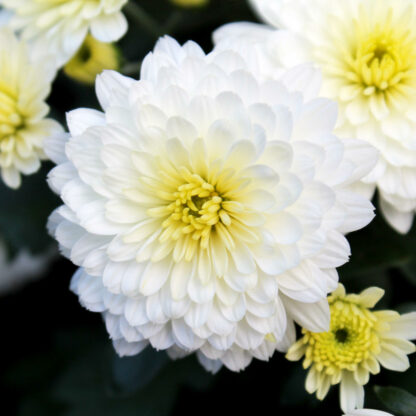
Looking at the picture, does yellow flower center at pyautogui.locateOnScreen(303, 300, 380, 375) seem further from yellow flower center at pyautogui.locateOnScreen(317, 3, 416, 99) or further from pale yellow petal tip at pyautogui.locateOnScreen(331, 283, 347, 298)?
yellow flower center at pyautogui.locateOnScreen(317, 3, 416, 99)

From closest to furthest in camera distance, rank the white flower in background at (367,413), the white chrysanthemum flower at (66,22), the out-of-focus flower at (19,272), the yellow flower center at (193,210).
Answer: the white flower in background at (367,413) → the yellow flower center at (193,210) → the white chrysanthemum flower at (66,22) → the out-of-focus flower at (19,272)

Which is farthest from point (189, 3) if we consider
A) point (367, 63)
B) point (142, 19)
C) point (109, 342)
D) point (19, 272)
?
point (19, 272)

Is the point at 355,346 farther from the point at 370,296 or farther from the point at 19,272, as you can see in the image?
the point at 19,272

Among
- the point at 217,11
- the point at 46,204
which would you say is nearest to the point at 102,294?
the point at 46,204

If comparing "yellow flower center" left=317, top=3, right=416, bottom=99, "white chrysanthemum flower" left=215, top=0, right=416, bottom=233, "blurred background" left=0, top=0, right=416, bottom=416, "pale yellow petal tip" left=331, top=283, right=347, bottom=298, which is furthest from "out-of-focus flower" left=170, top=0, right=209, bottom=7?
"pale yellow petal tip" left=331, top=283, right=347, bottom=298

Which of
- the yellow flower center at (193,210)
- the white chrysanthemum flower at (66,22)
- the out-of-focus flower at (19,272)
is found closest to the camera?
the yellow flower center at (193,210)

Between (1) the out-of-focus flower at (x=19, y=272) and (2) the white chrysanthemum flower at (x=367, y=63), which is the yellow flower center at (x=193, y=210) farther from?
(1) the out-of-focus flower at (x=19, y=272)

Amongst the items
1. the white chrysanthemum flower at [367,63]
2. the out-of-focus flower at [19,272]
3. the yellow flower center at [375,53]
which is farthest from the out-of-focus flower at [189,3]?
the out-of-focus flower at [19,272]
